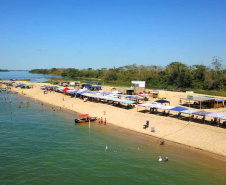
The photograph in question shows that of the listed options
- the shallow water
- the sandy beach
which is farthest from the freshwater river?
the sandy beach

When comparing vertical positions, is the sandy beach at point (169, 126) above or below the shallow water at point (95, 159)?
above

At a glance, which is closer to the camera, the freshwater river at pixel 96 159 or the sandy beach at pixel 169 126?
the freshwater river at pixel 96 159

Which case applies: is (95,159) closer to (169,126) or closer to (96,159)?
(96,159)

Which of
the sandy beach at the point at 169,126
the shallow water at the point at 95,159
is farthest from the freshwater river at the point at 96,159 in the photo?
the sandy beach at the point at 169,126

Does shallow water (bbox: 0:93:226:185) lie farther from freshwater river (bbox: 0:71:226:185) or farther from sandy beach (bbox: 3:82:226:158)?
sandy beach (bbox: 3:82:226:158)

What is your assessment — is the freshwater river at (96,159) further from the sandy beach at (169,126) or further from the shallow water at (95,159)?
the sandy beach at (169,126)

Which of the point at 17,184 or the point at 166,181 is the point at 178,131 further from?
the point at 17,184

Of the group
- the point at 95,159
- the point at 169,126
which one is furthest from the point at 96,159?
the point at 169,126
